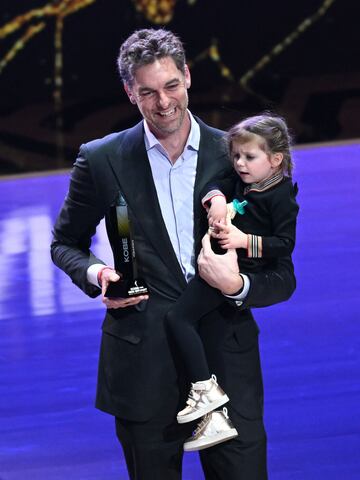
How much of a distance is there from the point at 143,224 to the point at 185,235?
13cm

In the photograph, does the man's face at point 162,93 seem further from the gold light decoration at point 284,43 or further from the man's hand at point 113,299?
the gold light decoration at point 284,43

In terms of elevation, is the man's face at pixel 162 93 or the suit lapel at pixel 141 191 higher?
the man's face at pixel 162 93

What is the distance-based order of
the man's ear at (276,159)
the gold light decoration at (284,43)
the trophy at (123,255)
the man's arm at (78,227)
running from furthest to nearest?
the gold light decoration at (284,43), the man's arm at (78,227), the man's ear at (276,159), the trophy at (123,255)

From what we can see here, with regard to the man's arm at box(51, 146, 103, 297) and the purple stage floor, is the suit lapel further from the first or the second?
the purple stage floor

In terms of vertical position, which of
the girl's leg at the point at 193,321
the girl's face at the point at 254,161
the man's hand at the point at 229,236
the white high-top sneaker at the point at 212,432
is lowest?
the white high-top sneaker at the point at 212,432

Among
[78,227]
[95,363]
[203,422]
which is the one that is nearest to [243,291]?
[203,422]

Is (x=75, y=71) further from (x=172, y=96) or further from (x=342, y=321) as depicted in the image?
(x=172, y=96)

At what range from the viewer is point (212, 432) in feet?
10.8

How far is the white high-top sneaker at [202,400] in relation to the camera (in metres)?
3.27

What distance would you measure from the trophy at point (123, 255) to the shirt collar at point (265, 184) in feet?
1.22

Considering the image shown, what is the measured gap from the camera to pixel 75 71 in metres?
11.8

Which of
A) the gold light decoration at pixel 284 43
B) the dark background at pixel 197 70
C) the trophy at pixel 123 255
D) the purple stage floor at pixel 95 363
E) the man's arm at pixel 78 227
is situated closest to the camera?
the trophy at pixel 123 255

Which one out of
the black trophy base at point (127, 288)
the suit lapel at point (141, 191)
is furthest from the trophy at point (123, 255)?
the suit lapel at point (141, 191)

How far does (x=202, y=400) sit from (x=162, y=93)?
2.91ft
